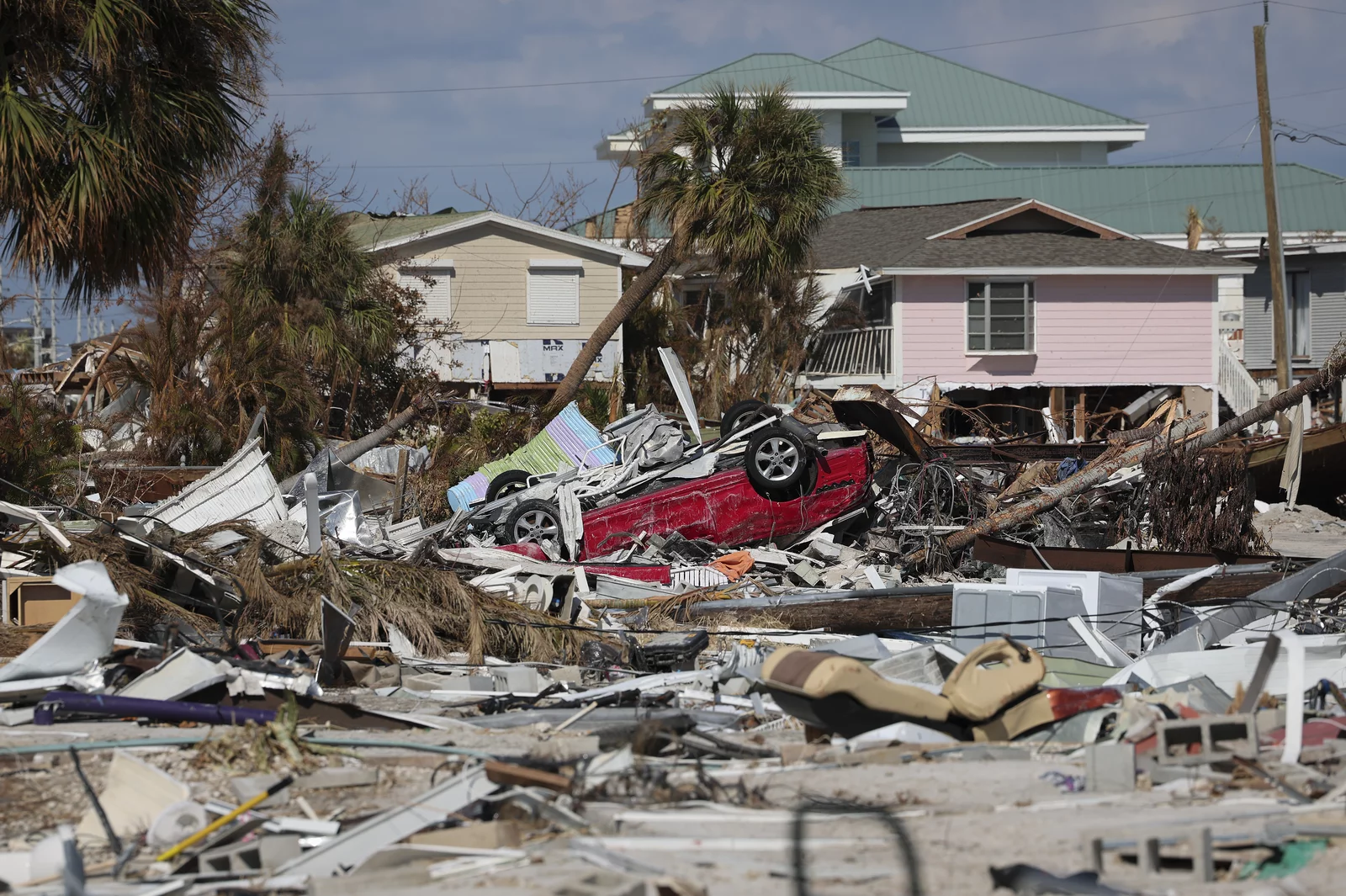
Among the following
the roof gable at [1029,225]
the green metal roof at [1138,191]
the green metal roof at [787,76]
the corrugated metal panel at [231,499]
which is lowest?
the corrugated metal panel at [231,499]

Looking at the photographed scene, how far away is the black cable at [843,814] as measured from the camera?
433 centimetres

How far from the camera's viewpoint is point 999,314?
93.1 feet

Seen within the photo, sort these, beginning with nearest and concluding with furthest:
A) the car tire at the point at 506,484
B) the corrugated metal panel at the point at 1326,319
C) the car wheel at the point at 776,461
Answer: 1. the car wheel at the point at 776,461
2. the car tire at the point at 506,484
3. the corrugated metal panel at the point at 1326,319

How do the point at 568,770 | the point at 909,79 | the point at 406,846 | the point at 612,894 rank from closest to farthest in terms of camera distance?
the point at 612,894 → the point at 406,846 → the point at 568,770 → the point at 909,79

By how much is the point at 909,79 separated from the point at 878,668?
1836 inches

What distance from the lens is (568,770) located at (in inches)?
217

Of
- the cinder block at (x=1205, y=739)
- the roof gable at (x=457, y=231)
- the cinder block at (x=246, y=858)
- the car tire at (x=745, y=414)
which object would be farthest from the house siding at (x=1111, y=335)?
the cinder block at (x=246, y=858)

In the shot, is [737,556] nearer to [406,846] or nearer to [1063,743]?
[1063,743]

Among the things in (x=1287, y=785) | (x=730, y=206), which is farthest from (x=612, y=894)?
(x=730, y=206)

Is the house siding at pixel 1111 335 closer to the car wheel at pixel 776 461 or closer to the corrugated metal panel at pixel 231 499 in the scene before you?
the car wheel at pixel 776 461

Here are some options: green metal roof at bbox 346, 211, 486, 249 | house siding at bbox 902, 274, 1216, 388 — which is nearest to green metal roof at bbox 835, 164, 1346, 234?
house siding at bbox 902, 274, 1216, 388

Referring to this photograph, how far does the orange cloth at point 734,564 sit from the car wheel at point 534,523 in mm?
1791

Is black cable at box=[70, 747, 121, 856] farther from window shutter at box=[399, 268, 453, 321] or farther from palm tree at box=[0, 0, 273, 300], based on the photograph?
window shutter at box=[399, 268, 453, 321]

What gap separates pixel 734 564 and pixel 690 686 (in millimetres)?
5239
